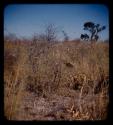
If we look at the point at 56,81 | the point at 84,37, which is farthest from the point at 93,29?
the point at 56,81

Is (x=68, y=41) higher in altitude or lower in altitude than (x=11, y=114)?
higher

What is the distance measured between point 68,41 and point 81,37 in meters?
0.12

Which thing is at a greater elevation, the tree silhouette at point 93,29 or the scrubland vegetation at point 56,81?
the tree silhouette at point 93,29

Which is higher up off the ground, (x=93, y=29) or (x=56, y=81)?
(x=93, y=29)

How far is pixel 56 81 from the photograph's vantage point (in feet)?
10.2

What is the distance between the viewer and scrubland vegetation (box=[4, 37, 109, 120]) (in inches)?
120

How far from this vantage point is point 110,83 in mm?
3045

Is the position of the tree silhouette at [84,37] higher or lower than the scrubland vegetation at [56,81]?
higher

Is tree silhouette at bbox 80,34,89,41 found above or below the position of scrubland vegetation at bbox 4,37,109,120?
above

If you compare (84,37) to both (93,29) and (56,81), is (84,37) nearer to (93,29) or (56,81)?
(93,29)

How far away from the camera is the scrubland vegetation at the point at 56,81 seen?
3.06m

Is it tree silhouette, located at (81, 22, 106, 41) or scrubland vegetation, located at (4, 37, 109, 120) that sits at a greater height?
tree silhouette, located at (81, 22, 106, 41)

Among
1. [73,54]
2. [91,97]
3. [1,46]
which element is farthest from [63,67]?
[1,46]
